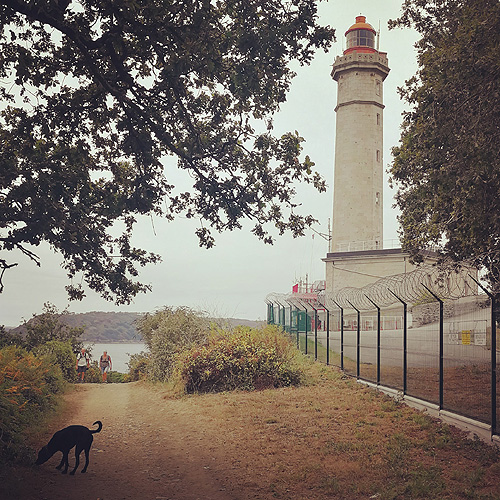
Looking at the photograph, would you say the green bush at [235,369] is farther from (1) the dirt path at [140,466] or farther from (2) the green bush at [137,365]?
(2) the green bush at [137,365]

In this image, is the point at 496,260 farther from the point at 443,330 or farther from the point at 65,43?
the point at 65,43

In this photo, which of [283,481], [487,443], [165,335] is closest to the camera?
[283,481]

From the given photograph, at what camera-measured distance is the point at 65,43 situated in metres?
10.4

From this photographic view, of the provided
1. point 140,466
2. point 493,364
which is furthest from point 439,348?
point 140,466

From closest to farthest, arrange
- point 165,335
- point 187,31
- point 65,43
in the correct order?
point 187,31 < point 65,43 < point 165,335

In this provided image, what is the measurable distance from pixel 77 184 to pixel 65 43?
2.77m

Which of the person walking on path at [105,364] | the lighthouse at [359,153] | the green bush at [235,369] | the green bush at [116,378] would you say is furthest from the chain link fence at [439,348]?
the lighthouse at [359,153]

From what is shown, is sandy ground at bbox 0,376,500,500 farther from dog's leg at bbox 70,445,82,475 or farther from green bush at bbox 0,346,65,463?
green bush at bbox 0,346,65,463

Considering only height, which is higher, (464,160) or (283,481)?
(464,160)

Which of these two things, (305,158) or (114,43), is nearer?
(114,43)

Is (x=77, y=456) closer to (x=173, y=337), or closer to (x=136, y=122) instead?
(x=136, y=122)

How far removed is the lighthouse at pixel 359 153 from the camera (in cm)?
4359

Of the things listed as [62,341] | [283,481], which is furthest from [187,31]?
[62,341]

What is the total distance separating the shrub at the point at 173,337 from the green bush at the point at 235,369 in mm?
2265
